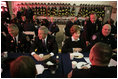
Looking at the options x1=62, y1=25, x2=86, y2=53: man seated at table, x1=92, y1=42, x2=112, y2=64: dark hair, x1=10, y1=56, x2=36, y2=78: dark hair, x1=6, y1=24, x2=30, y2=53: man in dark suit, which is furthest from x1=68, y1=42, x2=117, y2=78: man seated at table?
x1=6, y1=24, x2=30, y2=53: man in dark suit

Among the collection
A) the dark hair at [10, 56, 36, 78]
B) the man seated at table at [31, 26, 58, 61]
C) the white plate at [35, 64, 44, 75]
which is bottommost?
the white plate at [35, 64, 44, 75]

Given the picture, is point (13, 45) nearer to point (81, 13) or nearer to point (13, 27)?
point (13, 27)

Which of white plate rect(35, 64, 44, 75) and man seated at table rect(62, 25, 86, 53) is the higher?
man seated at table rect(62, 25, 86, 53)

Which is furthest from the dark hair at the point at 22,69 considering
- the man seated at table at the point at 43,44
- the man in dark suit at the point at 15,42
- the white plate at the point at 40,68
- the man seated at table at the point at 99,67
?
the man in dark suit at the point at 15,42

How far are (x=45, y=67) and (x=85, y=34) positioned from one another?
305 centimetres

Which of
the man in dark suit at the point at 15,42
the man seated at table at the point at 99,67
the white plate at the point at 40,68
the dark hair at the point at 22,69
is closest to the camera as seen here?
the dark hair at the point at 22,69

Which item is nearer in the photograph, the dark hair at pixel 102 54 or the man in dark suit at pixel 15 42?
the dark hair at pixel 102 54

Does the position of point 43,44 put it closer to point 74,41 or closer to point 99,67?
point 74,41

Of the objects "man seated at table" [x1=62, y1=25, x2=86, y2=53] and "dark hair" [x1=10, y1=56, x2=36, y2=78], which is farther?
"man seated at table" [x1=62, y1=25, x2=86, y2=53]

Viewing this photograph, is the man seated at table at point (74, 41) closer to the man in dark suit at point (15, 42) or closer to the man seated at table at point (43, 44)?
the man seated at table at point (43, 44)

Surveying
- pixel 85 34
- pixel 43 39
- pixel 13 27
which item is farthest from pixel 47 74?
pixel 85 34

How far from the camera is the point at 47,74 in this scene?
5.51 feet

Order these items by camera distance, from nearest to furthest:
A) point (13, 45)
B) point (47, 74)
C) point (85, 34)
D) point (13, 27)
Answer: point (47, 74) < point (13, 27) < point (13, 45) < point (85, 34)

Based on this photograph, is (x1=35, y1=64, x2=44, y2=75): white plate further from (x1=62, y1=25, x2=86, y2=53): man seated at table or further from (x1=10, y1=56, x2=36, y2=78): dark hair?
(x1=62, y1=25, x2=86, y2=53): man seated at table
